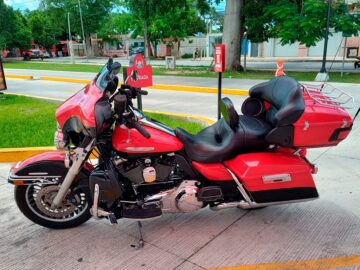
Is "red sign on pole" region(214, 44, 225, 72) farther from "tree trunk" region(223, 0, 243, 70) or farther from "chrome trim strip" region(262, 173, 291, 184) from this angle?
"tree trunk" region(223, 0, 243, 70)

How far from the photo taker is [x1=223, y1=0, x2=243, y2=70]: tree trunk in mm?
16595

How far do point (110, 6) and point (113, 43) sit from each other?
705cm

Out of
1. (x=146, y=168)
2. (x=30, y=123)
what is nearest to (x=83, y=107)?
(x=146, y=168)

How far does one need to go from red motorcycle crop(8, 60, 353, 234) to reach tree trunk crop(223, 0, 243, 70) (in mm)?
14675

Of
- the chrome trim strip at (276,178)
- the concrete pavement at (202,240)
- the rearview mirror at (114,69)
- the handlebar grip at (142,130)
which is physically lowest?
the concrete pavement at (202,240)

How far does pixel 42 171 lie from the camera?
3.06 metres

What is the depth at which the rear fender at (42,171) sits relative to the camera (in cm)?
305

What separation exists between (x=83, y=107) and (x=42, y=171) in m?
0.81

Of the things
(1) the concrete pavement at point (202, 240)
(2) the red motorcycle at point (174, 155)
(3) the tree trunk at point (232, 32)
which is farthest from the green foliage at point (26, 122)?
(3) the tree trunk at point (232, 32)

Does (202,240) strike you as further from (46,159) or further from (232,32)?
(232,32)

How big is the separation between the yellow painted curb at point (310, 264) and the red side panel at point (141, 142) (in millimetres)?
1054

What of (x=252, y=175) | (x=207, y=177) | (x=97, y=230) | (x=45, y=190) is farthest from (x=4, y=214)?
(x=252, y=175)

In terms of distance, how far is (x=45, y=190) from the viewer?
317 centimetres

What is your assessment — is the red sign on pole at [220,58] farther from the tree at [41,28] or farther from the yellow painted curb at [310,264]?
the tree at [41,28]
